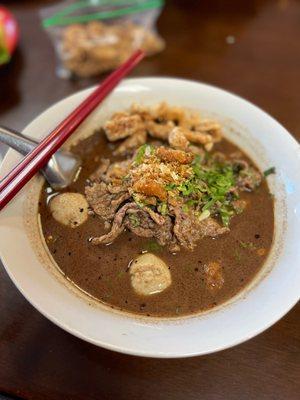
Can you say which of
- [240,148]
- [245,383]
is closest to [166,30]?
[240,148]

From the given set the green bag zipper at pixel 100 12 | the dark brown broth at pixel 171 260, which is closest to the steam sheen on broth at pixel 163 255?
the dark brown broth at pixel 171 260

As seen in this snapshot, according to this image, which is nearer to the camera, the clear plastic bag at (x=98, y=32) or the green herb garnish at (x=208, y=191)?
the green herb garnish at (x=208, y=191)

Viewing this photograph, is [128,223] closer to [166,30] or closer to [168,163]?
[168,163]

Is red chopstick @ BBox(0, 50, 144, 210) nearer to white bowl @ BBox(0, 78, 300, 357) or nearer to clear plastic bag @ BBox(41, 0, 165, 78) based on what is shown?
white bowl @ BBox(0, 78, 300, 357)

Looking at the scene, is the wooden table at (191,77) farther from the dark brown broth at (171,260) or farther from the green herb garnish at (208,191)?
the green herb garnish at (208,191)

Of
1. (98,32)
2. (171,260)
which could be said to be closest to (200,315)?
(171,260)

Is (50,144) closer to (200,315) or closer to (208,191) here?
(208,191)

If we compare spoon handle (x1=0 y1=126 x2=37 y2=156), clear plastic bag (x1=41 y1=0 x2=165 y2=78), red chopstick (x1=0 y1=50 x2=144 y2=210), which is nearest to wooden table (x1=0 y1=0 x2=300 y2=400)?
clear plastic bag (x1=41 y1=0 x2=165 y2=78)
